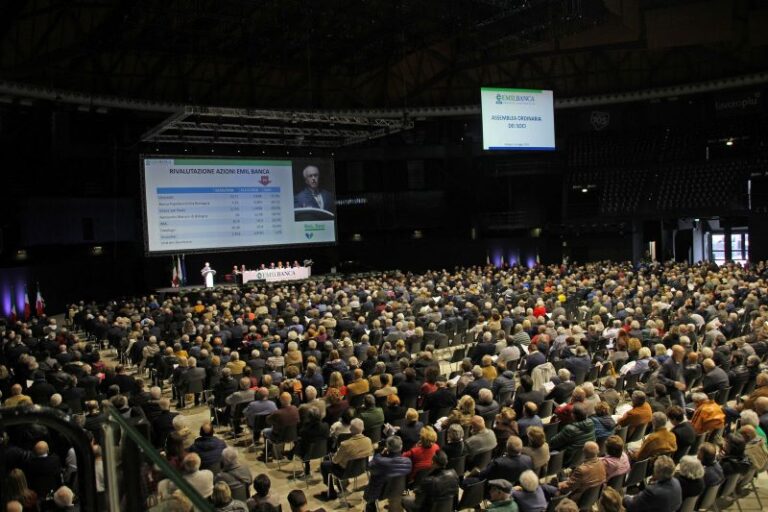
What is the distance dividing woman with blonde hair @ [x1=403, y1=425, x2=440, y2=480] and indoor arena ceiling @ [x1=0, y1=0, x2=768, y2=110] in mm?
14073

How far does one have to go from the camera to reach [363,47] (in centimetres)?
3030

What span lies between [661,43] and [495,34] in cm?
661

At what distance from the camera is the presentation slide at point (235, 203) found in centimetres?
2539

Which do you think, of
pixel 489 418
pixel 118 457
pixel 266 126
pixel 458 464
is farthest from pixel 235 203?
pixel 118 457

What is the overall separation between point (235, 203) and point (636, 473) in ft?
73.9

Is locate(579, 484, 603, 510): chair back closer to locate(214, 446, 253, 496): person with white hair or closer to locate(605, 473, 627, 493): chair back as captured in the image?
locate(605, 473, 627, 493): chair back

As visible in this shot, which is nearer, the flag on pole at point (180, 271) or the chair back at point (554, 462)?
the chair back at point (554, 462)

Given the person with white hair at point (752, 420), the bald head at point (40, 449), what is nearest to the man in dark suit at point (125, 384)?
the bald head at point (40, 449)

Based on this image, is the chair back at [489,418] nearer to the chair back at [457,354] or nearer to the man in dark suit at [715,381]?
the man in dark suit at [715,381]

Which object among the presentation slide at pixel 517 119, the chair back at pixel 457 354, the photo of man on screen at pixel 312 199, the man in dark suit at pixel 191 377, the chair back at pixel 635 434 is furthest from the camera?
the photo of man on screen at pixel 312 199

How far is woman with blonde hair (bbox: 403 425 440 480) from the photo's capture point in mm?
7137

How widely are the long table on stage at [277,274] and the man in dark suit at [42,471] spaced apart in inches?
809

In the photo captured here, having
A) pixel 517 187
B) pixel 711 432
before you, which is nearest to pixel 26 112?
pixel 517 187

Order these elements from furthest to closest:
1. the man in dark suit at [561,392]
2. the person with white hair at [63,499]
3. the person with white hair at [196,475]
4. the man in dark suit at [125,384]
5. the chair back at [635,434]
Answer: the man in dark suit at [125,384] → the man in dark suit at [561,392] → the chair back at [635,434] → the person with white hair at [196,475] → the person with white hair at [63,499]
